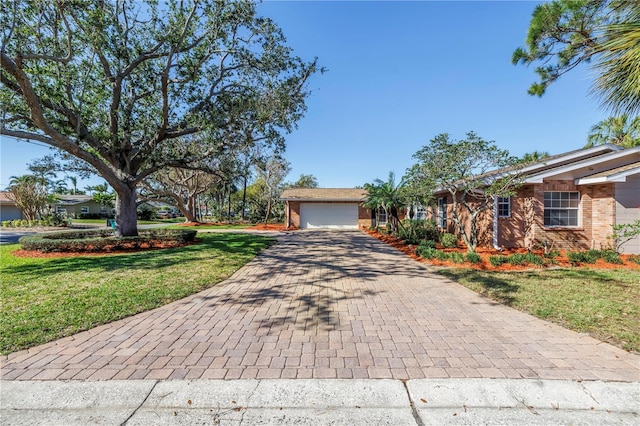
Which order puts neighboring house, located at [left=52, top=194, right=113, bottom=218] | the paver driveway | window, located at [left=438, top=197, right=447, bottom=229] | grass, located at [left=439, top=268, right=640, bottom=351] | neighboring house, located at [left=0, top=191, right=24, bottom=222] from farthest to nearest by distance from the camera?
neighboring house, located at [left=52, top=194, right=113, bottom=218], neighboring house, located at [left=0, top=191, right=24, bottom=222], window, located at [left=438, top=197, right=447, bottom=229], grass, located at [left=439, top=268, right=640, bottom=351], the paver driveway

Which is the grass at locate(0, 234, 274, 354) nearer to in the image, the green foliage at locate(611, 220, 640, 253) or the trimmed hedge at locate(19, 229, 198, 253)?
the trimmed hedge at locate(19, 229, 198, 253)

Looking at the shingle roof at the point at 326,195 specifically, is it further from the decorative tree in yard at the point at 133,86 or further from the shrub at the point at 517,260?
the shrub at the point at 517,260

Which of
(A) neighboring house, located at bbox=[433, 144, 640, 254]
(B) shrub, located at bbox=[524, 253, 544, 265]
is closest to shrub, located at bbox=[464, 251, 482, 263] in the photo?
(B) shrub, located at bbox=[524, 253, 544, 265]

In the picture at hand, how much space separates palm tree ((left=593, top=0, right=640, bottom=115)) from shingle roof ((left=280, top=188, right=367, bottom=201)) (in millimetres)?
17829

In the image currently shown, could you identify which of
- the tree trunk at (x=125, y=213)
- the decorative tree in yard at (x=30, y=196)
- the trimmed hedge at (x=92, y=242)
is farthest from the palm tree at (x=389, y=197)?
the decorative tree in yard at (x=30, y=196)

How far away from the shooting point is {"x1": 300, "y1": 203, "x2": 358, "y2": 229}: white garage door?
2244 centimetres

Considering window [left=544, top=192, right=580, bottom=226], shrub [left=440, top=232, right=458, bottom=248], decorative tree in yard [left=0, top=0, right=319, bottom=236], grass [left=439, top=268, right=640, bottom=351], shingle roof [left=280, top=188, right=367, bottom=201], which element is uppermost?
decorative tree in yard [left=0, top=0, right=319, bottom=236]

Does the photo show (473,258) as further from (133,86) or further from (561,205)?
(133,86)

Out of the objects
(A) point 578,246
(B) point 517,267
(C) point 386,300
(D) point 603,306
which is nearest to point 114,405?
(C) point 386,300

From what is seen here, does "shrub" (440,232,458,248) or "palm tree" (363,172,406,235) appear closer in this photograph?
"shrub" (440,232,458,248)

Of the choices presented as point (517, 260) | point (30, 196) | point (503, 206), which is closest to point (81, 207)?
point (30, 196)

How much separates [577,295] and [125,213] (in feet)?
50.5

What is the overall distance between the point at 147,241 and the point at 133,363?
9.73 metres

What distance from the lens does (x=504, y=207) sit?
35.2 ft
